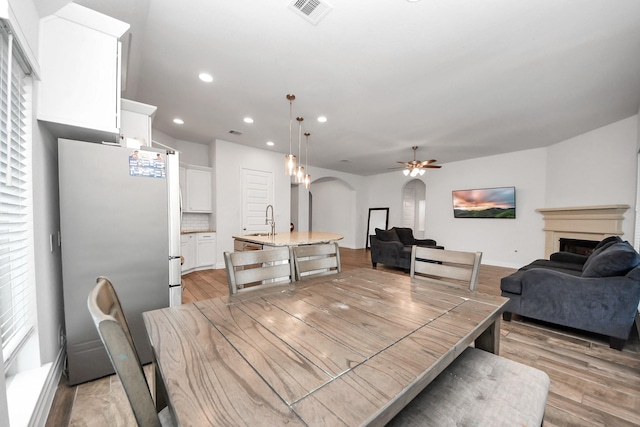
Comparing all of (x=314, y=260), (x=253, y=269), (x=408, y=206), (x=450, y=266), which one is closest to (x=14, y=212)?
(x=253, y=269)

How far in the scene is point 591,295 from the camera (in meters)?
2.24

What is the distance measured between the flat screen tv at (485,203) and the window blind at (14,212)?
7273mm

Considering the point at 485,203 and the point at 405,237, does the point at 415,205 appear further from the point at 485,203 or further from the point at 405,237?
the point at 405,237

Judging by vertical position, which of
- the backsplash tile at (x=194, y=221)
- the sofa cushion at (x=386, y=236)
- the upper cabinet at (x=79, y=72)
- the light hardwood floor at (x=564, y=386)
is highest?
the upper cabinet at (x=79, y=72)

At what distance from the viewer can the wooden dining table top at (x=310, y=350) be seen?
564 mm

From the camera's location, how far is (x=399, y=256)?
197 inches

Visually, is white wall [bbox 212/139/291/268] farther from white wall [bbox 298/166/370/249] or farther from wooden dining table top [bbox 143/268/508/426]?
wooden dining table top [bbox 143/268/508/426]

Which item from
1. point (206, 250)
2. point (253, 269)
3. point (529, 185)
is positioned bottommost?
point (206, 250)

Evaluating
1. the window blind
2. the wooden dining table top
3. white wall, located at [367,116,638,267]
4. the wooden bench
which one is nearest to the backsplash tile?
the window blind

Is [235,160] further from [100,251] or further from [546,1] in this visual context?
[546,1]

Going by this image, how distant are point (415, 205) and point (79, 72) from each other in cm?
870

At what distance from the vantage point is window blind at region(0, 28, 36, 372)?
1.17 metres

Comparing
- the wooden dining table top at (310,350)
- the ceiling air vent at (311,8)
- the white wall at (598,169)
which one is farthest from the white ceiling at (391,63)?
the wooden dining table top at (310,350)

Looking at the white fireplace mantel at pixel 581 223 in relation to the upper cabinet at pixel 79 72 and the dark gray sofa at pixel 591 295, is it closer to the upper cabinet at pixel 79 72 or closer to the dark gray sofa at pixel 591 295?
the dark gray sofa at pixel 591 295
